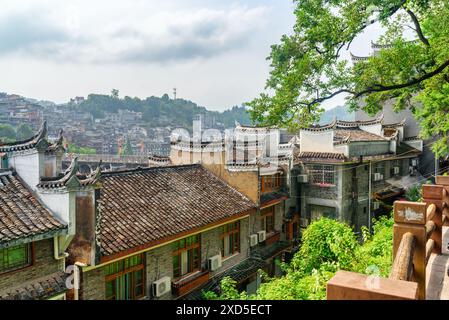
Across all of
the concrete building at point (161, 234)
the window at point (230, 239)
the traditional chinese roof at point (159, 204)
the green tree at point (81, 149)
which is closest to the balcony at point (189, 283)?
the concrete building at point (161, 234)

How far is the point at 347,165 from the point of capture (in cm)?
1944

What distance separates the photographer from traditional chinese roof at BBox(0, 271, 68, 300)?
695 cm

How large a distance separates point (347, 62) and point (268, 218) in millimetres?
9611

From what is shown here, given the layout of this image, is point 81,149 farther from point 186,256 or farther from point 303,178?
point 186,256

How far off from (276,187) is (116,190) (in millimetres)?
9418

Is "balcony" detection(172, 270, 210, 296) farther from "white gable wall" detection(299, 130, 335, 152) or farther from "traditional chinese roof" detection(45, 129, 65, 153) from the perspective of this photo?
"white gable wall" detection(299, 130, 335, 152)

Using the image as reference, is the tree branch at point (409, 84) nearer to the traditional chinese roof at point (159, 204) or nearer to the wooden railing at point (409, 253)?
the wooden railing at point (409, 253)

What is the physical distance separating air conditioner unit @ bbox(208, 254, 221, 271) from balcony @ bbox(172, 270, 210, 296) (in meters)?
0.32

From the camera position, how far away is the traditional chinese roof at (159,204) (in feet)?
31.6

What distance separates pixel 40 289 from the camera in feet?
24.1

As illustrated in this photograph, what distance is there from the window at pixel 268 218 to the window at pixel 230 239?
2.54 meters
